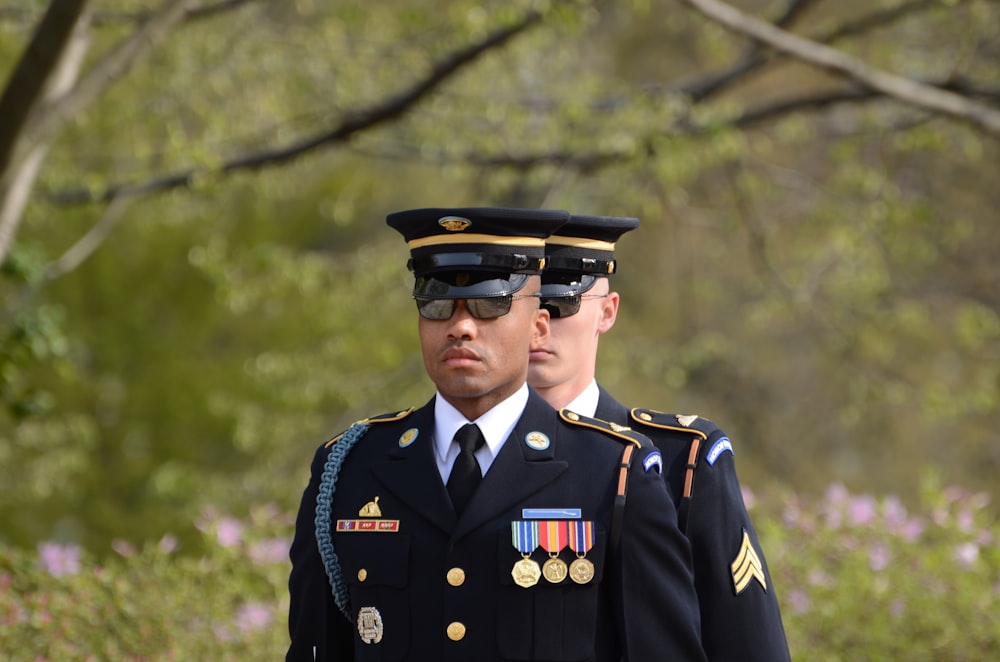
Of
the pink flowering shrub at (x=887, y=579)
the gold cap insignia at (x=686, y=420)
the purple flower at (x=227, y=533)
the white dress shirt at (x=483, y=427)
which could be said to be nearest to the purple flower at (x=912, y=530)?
the pink flowering shrub at (x=887, y=579)

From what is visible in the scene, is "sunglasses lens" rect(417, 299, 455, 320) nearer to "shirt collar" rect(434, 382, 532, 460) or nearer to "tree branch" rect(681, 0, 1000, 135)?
"shirt collar" rect(434, 382, 532, 460)

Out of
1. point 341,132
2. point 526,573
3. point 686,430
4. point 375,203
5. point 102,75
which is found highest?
point 375,203

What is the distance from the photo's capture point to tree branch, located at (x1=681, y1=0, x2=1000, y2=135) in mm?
6133

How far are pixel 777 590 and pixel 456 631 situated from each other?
3.89 meters

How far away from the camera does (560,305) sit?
3.20 meters

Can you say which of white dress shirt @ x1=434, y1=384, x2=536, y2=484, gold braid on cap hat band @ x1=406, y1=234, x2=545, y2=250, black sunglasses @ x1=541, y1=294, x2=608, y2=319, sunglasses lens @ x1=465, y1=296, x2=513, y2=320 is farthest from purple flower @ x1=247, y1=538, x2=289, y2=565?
sunglasses lens @ x1=465, y1=296, x2=513, y2=320

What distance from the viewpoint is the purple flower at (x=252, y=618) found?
5777mm

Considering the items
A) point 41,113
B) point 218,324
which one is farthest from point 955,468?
point 41,113

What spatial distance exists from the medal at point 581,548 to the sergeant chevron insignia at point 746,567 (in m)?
0.37

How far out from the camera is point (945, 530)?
6.40m

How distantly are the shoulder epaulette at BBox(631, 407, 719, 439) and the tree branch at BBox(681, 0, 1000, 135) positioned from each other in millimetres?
3158

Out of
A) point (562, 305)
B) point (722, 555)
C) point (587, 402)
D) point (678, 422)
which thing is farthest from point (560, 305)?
point (722, 555)

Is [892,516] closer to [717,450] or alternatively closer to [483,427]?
[717,450]

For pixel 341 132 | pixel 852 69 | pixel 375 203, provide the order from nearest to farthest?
pixel 852 69 → pixel 341 132 → pixel 375 203
